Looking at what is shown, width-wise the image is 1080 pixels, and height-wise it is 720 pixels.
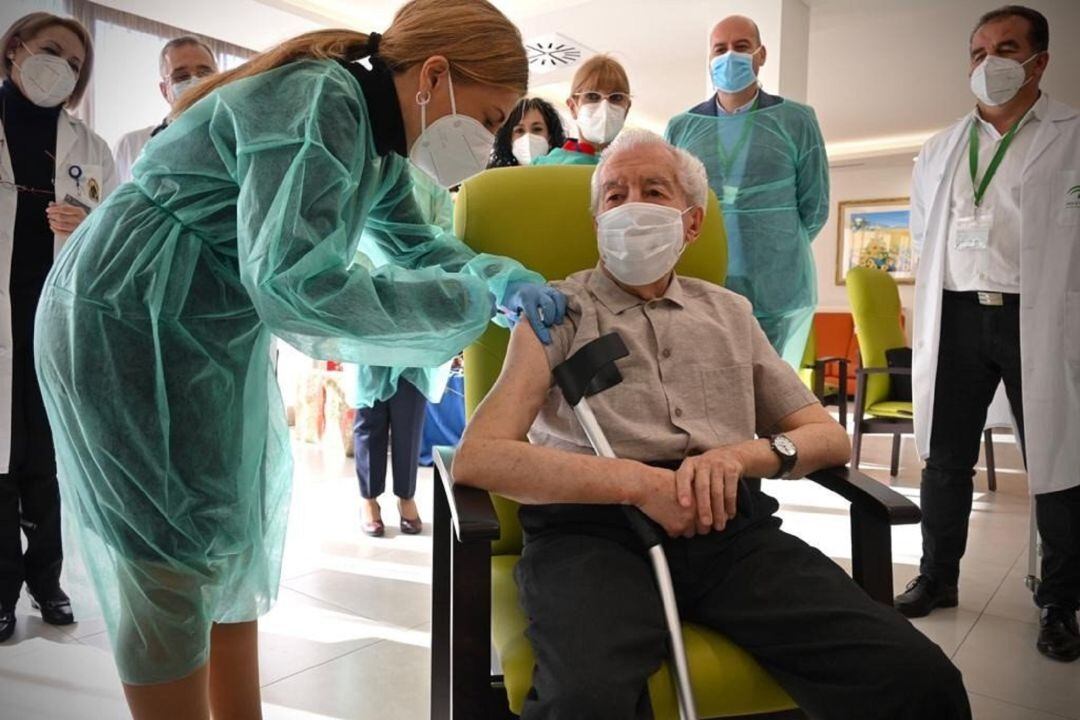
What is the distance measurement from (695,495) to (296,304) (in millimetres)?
640

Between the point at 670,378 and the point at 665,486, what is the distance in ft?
0.78

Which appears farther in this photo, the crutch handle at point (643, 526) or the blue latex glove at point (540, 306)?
the blue latex glove at point (540, 306)

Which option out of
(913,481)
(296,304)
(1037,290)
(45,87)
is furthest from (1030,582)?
(45,87)

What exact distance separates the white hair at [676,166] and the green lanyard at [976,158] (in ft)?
3.99

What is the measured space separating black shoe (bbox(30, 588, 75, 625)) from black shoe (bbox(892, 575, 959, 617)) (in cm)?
237

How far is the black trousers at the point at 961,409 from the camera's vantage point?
2.09 metres

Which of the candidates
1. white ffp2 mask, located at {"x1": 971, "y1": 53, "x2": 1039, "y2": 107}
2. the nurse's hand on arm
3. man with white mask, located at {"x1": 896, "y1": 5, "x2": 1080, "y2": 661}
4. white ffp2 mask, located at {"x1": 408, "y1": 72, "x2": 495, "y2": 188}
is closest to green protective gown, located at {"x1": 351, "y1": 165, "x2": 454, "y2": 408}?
white ffp2 mask, located at {"x1": 408, "y1": 72, "x2": 495, "y2": 188}

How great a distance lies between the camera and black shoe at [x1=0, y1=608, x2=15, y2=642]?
1.96 metres

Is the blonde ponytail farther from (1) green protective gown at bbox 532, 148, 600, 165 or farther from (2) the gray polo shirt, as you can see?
(1) green protective gown at bbox 532, 148, 600, 165

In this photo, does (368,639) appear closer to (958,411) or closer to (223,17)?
(958,411)

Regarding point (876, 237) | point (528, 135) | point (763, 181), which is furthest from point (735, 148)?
point (876, 237)

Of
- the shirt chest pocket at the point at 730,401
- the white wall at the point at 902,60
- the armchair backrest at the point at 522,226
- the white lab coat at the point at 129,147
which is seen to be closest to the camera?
the shirt chest pocket at the point at 730,401

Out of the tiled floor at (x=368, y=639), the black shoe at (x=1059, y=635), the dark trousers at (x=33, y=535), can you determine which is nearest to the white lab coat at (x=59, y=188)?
the dark trousers at (x=33, y=535)

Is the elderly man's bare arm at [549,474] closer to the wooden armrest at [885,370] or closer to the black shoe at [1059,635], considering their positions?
the black shoe at [1059,635]
